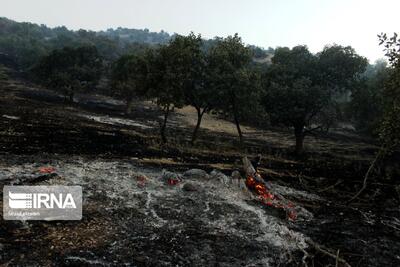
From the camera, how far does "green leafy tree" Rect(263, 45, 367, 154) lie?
5078 cm

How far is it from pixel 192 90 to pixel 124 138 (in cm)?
959

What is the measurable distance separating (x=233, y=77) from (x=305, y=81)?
10.6 m

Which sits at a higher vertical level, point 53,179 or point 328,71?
point 328,71

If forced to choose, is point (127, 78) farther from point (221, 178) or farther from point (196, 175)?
point (221, 178)

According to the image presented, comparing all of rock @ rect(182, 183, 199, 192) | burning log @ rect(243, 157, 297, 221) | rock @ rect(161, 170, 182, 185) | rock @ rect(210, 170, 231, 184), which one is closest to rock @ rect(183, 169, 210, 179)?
Result: rock @ rect(210, 170, 231, 184)

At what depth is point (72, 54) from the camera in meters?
97.8

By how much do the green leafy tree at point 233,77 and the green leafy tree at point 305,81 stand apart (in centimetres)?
453

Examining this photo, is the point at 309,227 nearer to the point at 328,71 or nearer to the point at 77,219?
the point at 77,219

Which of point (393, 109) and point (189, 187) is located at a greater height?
point (393, 109)

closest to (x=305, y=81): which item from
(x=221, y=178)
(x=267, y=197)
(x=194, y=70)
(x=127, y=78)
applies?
(x=194, y=70)

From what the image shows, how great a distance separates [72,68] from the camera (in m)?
93.2

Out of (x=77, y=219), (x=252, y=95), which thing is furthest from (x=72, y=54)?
(x=77, y=219)

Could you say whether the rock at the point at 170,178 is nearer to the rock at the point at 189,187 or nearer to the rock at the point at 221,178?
the rock at the point at 189,187

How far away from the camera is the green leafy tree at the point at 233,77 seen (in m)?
46.3
